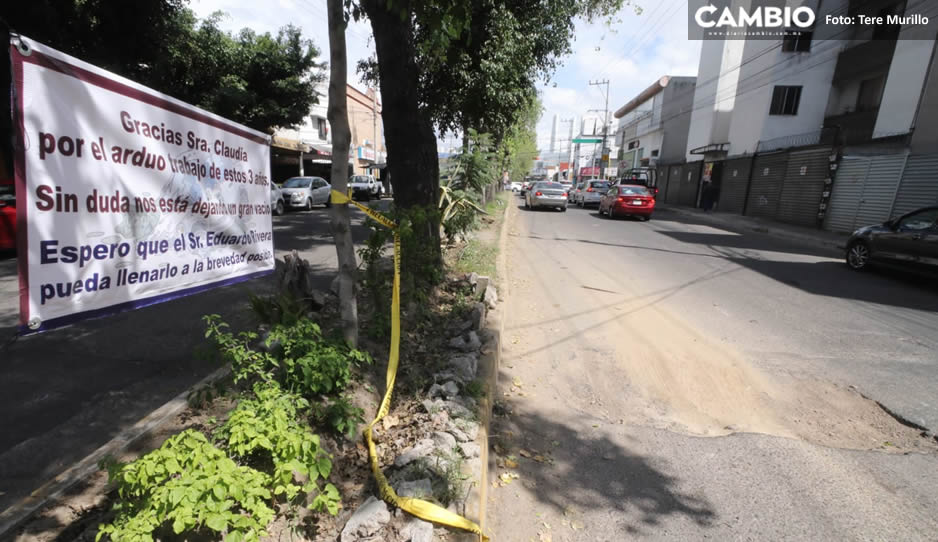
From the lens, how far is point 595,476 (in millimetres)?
2857

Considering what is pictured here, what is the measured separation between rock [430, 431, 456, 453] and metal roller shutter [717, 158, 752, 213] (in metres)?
23.9

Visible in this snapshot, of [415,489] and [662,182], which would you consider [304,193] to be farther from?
[662,182]

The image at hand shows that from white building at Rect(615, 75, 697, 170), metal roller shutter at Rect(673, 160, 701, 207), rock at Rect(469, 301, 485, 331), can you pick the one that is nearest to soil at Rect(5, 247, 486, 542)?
rock at Rect(469, 301, 485, 331)

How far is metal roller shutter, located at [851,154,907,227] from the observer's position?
13.1 metres

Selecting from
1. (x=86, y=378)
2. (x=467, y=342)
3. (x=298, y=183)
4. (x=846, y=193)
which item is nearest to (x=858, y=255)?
(x=846, y=193)

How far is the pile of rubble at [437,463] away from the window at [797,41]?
27.3 m

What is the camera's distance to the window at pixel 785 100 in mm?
21797

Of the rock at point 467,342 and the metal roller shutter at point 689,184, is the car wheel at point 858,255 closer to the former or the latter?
the rock at point 467,342

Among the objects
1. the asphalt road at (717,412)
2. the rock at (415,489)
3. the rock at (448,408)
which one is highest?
the rock at (448,408)

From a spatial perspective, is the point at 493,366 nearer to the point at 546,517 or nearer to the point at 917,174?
the point at 546,517

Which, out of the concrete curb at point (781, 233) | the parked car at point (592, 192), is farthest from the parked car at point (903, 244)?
the parked car at point (592, 192)

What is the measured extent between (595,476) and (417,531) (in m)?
1.43

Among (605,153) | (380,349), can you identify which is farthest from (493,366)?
(605,153)

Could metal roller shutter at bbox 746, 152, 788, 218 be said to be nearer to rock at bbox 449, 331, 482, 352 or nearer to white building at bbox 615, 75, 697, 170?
white building at bbox 615, 75, 697, 170
